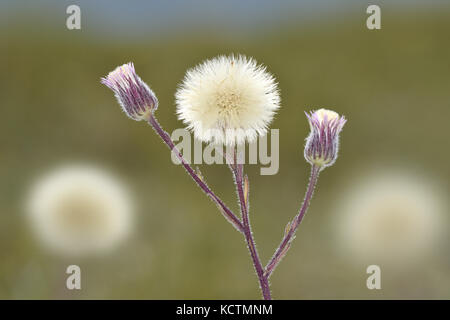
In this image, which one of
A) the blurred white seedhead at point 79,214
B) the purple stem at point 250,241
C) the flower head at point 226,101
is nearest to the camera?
the purple stem at point 250,241

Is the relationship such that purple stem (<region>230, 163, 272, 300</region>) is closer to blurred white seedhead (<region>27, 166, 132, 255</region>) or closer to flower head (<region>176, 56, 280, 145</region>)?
flower head (<region>176, 56, 280, 145</region>)

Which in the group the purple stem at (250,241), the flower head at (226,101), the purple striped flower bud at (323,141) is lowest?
the purple stem at (250,241)

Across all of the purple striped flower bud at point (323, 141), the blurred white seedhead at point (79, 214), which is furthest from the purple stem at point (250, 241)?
the blurred white seedhead at point (79, 214)

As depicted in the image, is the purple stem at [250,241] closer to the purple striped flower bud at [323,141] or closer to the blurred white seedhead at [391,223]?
the purple striped flower bud at [323,141]

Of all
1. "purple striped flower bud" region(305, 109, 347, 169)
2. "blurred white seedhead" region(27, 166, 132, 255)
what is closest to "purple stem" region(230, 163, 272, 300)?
"purple striped flower bud" region(305, 109, 347, 169)

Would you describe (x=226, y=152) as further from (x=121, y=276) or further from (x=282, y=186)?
(x=282, y=186)

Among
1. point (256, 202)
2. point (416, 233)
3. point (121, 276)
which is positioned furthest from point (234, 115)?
point (256, 202)
